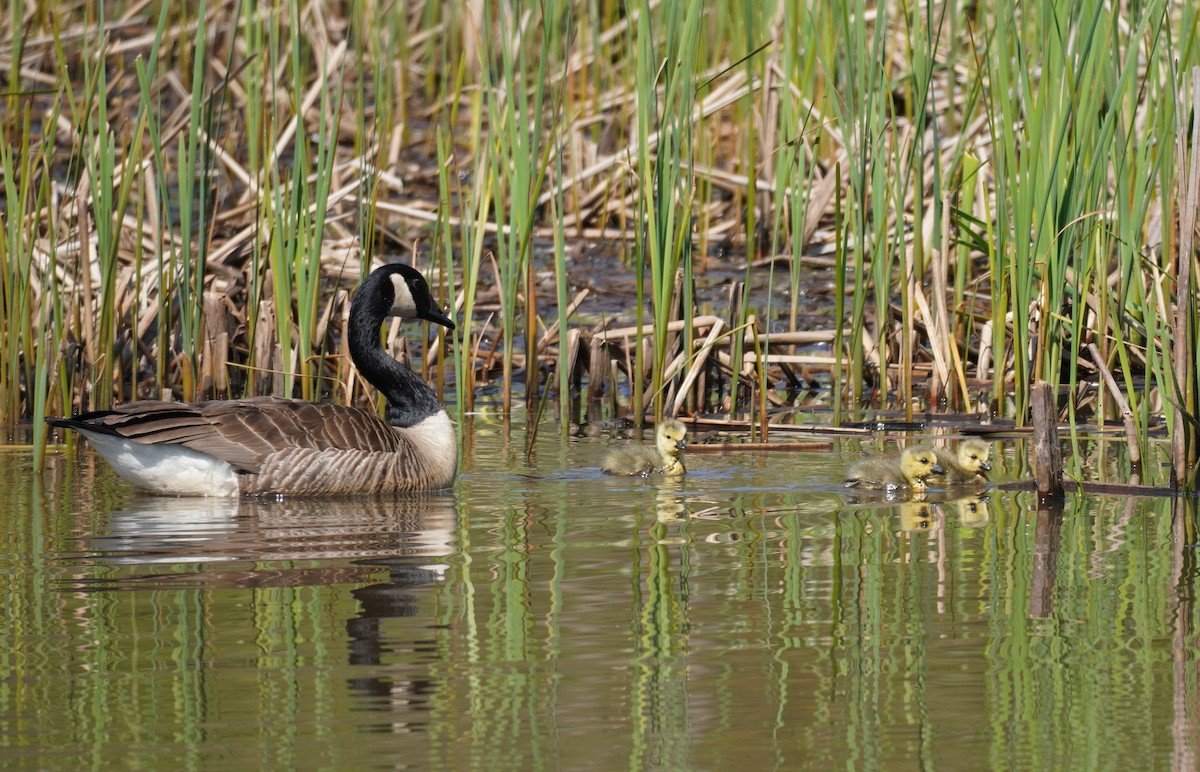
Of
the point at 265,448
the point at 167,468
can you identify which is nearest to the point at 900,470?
the point at 265,448

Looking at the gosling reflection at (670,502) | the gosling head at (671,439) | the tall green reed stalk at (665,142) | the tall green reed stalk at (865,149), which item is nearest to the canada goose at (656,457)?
the gosling head at (671,439)

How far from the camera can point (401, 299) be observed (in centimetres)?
841

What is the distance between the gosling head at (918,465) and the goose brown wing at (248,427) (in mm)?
2176

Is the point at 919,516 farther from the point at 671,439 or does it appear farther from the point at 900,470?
the point at 671,439

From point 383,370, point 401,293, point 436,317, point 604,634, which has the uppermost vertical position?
point 401,293

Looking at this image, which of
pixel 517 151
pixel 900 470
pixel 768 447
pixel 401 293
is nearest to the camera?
pixel 900 470

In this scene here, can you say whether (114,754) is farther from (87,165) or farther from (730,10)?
(730,10)

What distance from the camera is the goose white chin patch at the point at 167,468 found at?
24.0ft

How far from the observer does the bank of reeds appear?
7.45m

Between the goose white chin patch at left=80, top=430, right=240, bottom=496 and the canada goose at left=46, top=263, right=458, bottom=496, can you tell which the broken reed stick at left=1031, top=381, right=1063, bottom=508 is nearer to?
the canada goose at left=46, top=263, right=458, bottom=496

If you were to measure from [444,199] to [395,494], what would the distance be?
5.06 ft

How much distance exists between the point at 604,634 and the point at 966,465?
296cm

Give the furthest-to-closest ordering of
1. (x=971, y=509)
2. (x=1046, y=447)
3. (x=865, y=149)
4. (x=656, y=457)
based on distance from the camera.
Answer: (x=865, y=149), (x=656, y=457), (x=971, y=509), (x=1046, y=447)

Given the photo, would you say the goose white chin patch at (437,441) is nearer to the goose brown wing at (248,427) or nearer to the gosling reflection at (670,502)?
the goose brown wing at (248,427)
